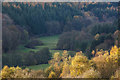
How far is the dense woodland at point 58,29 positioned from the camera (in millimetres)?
14227

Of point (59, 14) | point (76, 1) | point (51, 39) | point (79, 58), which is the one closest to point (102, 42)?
point (51, 39)

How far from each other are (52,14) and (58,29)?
140 inches

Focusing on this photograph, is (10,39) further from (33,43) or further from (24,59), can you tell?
(33,43)

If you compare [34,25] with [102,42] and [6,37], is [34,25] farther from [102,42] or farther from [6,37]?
[102,42]

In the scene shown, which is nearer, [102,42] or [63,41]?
[102,42]

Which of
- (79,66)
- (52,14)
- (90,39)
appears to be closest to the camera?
(79,66)

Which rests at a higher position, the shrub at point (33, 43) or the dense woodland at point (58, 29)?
the dense woodland at point (58, 29)

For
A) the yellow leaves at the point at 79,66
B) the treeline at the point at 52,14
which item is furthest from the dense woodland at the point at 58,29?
the yellow leaves at the point at 79,66

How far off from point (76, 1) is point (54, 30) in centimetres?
809

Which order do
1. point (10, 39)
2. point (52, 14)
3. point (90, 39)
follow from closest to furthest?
point (10, 39) → point (90, 39) → point (52, 14)

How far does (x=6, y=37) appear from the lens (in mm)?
15516

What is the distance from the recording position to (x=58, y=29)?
23562 millimetres

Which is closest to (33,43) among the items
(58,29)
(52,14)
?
(58,29)

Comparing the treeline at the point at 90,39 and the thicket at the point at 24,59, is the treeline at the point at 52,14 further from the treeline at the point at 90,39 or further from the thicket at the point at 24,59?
the thicket at the point at 24,59
